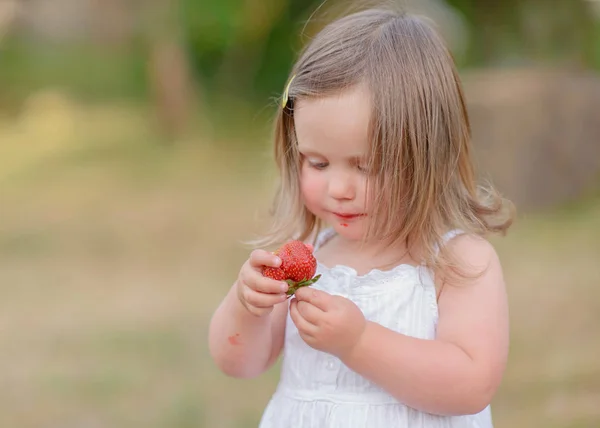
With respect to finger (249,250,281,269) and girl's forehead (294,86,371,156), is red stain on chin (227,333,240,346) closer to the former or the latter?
finger (249,250,281,269)

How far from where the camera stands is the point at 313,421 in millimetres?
1616

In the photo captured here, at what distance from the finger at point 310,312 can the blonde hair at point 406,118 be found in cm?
20

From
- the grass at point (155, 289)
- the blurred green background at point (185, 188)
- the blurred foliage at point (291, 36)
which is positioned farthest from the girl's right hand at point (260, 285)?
the blurred foliage at point (291, 36)

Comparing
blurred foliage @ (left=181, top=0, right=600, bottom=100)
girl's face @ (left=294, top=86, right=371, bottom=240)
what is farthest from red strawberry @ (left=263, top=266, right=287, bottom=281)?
blurred foliage @ (left=181, top=0, right=600, bottom=100)

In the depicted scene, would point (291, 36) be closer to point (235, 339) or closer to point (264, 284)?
point (235, 339)

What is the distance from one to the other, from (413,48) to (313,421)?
692 mm

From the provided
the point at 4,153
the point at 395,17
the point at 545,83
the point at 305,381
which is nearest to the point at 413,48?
the point at 395,17

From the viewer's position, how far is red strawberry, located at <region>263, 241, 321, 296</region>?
1495mm

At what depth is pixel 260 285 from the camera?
1.49m

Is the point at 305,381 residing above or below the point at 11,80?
above

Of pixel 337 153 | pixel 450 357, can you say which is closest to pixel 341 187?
pixel 337 153

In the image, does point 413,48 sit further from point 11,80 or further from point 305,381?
point 11,80

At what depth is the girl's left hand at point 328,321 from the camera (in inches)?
58.1

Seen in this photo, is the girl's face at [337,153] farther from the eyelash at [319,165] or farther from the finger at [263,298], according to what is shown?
the finger at [263,298]
